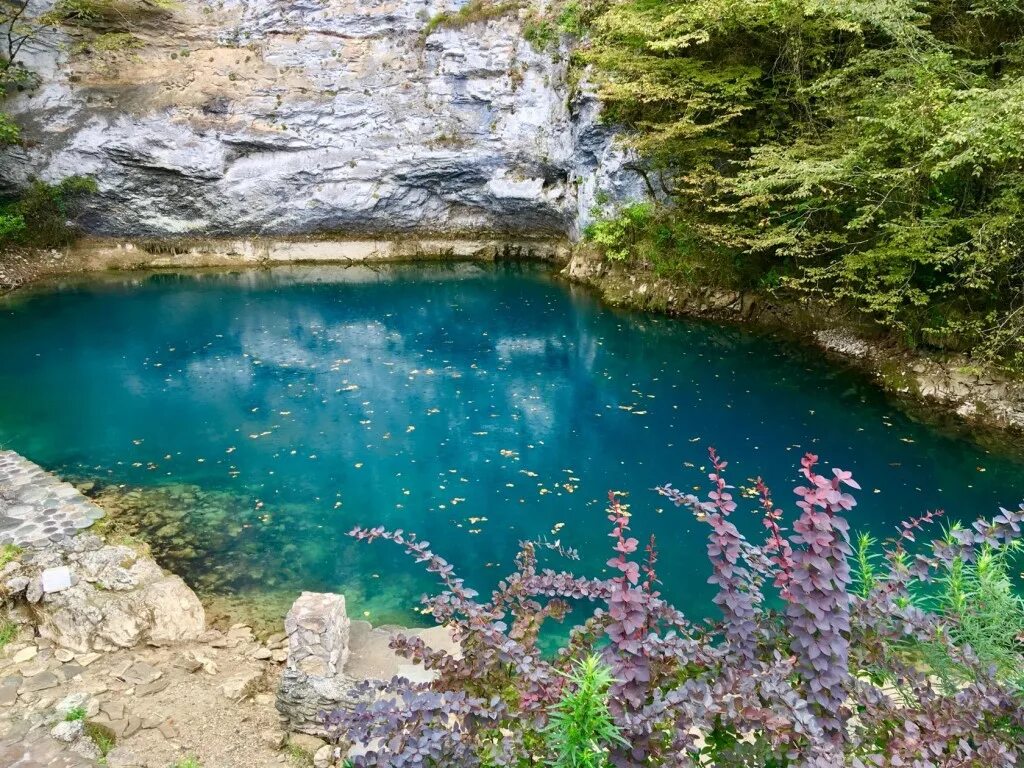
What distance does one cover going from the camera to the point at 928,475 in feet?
27.0

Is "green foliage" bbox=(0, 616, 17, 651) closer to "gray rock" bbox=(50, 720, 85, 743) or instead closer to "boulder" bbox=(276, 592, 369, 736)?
"gray rock" bbox=(50, 720, 85, 743)

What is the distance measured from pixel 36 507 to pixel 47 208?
49.1 ft

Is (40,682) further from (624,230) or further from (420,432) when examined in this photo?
(624,230)

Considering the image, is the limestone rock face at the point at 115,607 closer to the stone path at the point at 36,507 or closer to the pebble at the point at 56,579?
the pebble at the point at 56,579

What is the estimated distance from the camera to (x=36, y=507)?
279 inches

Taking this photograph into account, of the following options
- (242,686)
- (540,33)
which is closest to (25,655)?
(242,686)

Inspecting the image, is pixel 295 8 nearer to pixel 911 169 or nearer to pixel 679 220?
pixel 679 220

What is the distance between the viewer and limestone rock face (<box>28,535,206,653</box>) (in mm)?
5102

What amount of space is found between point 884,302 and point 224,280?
16.4 m

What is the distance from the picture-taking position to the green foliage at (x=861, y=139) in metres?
8.48

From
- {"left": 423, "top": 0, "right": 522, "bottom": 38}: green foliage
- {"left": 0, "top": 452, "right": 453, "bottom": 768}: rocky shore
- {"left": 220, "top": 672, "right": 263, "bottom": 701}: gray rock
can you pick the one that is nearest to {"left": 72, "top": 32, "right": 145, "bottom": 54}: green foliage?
{"left": 423, "top": 0, "right": 522, "bottom": 38}: green foliage

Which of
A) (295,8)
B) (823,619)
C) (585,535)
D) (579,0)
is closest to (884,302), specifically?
(585,535)

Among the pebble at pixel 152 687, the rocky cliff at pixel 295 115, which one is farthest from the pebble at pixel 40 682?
the rocky cliff at pixel 295 115

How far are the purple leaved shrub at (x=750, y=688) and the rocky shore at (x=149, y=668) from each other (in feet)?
4.46
